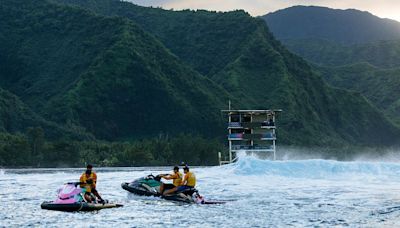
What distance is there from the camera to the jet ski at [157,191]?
148ft

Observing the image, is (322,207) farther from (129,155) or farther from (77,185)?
(129,155)

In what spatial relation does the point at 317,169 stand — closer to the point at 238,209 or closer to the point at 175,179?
the point at 175,179

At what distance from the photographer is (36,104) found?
193m

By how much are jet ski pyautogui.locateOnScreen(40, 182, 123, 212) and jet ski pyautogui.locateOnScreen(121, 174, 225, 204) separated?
7.37 meters

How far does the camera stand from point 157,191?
48125mm

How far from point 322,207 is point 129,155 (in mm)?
116229

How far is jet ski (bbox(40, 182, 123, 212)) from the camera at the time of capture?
38031 mm

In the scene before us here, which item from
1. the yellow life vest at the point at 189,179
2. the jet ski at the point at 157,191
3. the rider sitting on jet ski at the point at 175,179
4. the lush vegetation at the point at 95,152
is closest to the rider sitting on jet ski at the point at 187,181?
the yellow life vest at the point at 189,179

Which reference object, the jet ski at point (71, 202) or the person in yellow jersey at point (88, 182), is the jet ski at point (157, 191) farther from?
the person in yellow jersey at point (88, 182)

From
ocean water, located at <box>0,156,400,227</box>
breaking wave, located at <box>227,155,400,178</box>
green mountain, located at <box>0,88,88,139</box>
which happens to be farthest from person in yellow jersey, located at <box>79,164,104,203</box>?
green mountain, located at <box>0,88,88,139</box>

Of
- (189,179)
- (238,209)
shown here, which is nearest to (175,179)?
(189,179)

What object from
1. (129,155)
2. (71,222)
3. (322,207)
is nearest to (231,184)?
(322,207)

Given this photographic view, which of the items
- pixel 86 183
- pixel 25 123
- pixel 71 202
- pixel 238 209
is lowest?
pixel 238 209

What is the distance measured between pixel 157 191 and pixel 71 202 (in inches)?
424
